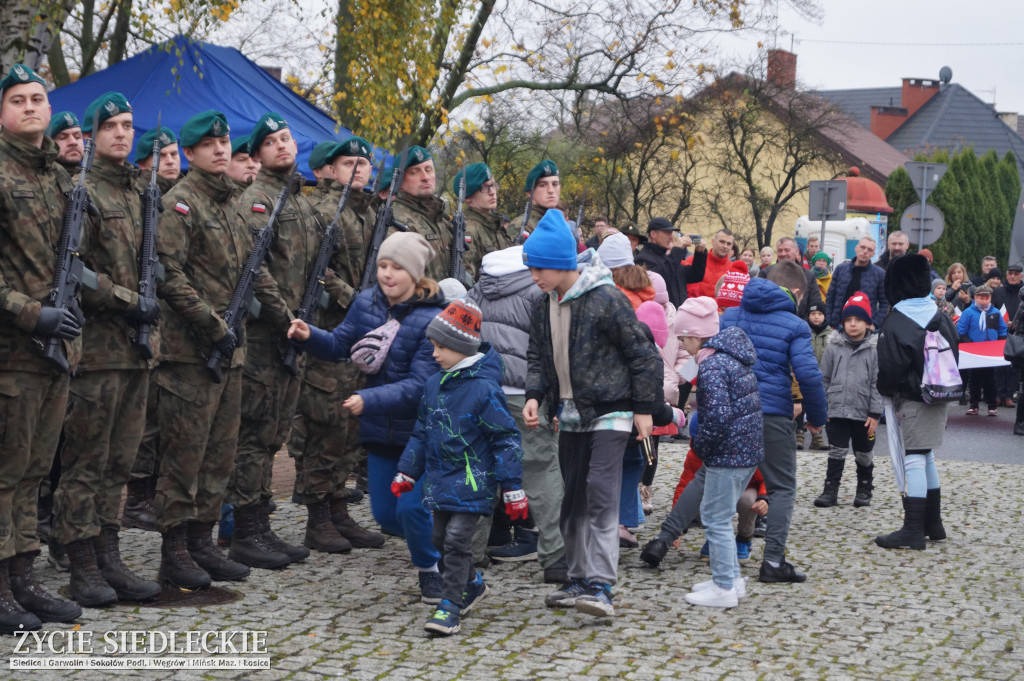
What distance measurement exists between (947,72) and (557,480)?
3214 inches

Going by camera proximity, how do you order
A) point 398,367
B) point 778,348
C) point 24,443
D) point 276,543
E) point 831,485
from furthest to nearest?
point 831,485 → point 778,348 → point 276,543 → point 398,367 → point 24,443

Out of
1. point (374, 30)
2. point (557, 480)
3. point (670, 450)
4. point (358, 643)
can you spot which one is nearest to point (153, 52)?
point (374, 30)

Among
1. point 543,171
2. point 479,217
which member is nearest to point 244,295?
point 479,217

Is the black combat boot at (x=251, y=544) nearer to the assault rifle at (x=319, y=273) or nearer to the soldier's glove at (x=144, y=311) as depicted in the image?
the assault rifle at (x=319, y=273)

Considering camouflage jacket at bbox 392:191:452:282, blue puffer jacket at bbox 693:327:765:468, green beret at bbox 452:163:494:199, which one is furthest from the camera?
green beret at bbox 452:163:494:199

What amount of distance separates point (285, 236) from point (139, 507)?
87.2 inches

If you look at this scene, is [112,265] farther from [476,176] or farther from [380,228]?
[476,176]

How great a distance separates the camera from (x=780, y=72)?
40.1 metres

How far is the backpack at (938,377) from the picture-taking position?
8398 mm

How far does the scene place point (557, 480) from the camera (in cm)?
726

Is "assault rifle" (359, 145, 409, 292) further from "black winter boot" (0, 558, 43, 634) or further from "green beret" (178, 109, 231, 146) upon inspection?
"black winter boot" (0, 558, 43, 634)

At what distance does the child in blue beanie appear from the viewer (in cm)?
634

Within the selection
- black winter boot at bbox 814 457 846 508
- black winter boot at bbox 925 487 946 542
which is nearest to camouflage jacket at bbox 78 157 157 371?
black winter boot at bbox 925 487 946 542

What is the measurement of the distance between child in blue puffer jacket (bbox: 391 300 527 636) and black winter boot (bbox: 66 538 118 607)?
4.81 ft
